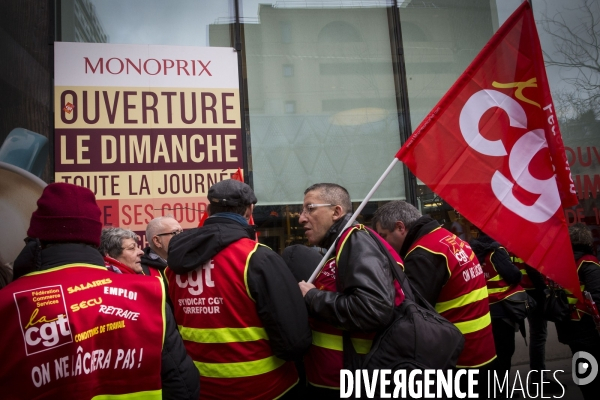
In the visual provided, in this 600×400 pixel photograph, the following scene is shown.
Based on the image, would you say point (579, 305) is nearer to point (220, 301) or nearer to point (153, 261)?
point (220, 301)

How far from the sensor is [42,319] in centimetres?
165

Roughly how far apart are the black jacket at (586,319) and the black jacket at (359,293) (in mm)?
3010

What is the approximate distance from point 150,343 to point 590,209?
7.16m

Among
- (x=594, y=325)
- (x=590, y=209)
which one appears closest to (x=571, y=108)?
(x=590, y=209)

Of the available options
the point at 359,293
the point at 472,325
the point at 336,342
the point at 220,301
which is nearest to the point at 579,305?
the point at 472,325

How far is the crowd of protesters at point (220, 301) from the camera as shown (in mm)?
1687

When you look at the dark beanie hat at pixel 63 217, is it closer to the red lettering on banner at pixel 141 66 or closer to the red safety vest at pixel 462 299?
the red safety vest at pixel 462 299

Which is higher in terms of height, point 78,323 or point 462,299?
point 78,323

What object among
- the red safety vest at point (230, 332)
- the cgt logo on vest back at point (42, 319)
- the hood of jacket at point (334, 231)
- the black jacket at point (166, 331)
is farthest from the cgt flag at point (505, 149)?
the cgt logo on vest back at point (42, 319)

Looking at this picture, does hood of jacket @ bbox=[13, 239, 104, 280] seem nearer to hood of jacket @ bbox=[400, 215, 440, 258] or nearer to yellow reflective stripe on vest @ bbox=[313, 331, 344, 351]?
yellow reflective stripe on vest @ bbox=[313, 331, 344, 351]

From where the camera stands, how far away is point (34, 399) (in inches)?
64.2

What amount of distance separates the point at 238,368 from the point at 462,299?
159cm

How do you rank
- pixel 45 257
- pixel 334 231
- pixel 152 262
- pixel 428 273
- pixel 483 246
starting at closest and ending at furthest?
pixel 45 257, pixel 334 231, pixel 428 273, pixel 152 262, pixel 483 246

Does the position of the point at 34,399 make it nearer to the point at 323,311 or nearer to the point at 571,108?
the point at 323,311
